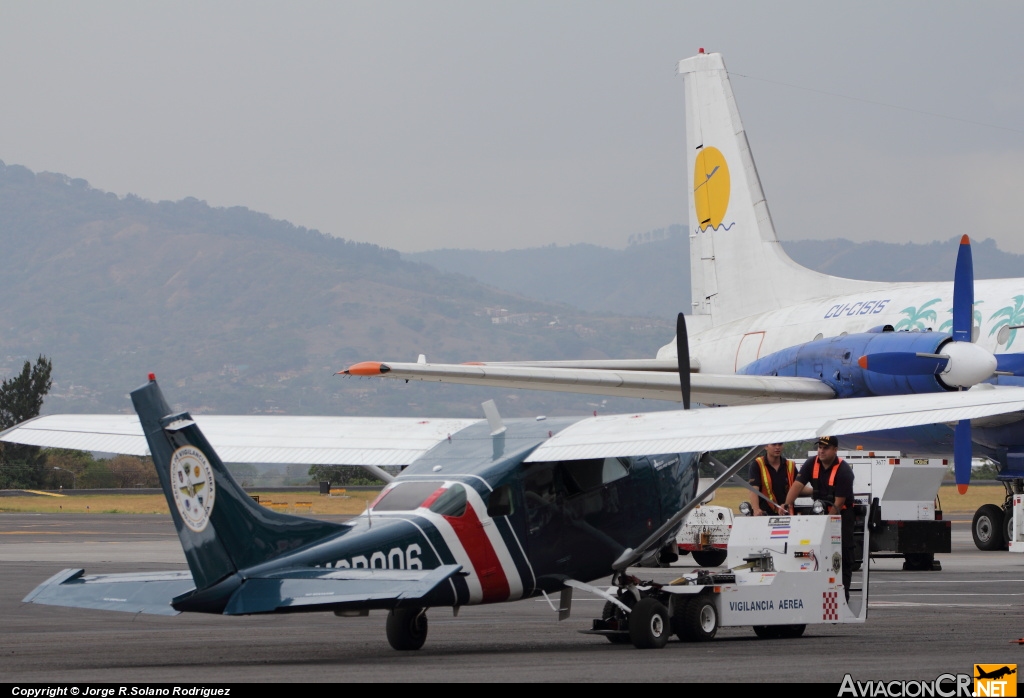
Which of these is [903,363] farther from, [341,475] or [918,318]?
[341,475]

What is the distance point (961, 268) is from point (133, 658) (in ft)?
62.2

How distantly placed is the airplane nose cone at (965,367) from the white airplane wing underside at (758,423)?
13.9 m

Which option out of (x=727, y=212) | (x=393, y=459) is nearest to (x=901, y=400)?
(x=393, y=459)

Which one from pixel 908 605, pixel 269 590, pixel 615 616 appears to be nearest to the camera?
pixel 269 590

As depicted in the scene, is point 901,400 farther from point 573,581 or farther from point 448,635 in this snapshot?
point 448,635

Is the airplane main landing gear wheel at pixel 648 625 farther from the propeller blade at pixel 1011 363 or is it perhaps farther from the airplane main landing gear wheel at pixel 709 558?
the propeller blade at pixel 1011 363

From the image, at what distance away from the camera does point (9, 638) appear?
14906mm

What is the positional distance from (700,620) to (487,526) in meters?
2.65

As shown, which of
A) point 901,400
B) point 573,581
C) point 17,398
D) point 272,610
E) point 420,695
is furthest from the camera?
point 17,398

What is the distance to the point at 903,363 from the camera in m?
26.8

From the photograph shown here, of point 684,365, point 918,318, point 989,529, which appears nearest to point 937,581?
point 918,318

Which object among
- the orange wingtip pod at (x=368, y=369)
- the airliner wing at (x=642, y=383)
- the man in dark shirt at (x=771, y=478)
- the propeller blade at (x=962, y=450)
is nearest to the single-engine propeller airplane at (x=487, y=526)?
the man in dark shirt at (x=771, y=478)

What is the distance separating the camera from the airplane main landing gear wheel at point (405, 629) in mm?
13508

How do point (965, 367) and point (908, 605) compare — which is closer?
point (908, 605)
